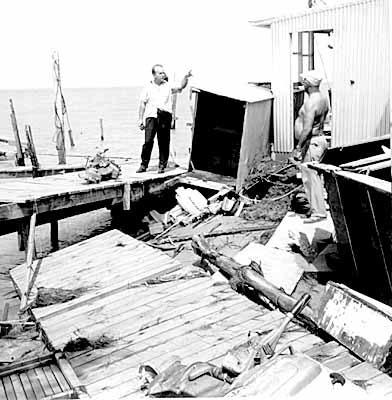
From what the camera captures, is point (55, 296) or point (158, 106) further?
point (158, 106)

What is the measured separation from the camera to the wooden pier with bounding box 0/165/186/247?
9711 millimetres

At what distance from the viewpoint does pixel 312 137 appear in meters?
10.7

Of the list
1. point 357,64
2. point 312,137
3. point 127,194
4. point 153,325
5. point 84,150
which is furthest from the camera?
point 84,150

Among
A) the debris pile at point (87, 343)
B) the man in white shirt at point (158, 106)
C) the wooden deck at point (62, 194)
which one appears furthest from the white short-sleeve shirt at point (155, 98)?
the debris pile at point (87, 343)

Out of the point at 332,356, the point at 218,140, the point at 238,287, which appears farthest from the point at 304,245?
the point at 218,140

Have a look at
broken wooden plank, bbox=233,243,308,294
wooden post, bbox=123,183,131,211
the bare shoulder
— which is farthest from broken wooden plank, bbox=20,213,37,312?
the bare shoulder

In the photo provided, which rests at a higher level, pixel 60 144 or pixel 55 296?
pixel 60 144

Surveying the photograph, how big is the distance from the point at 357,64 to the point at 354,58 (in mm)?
133

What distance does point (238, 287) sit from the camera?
718 cm

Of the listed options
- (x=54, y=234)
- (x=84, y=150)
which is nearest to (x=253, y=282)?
(x=54, y=234)

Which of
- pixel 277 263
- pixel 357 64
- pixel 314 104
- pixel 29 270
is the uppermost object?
pixel 357 64

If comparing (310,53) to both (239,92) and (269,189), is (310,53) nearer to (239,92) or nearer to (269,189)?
(239,92)

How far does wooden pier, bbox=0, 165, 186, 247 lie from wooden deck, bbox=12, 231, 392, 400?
140 cm

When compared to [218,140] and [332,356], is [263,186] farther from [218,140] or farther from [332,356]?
[332,356]
